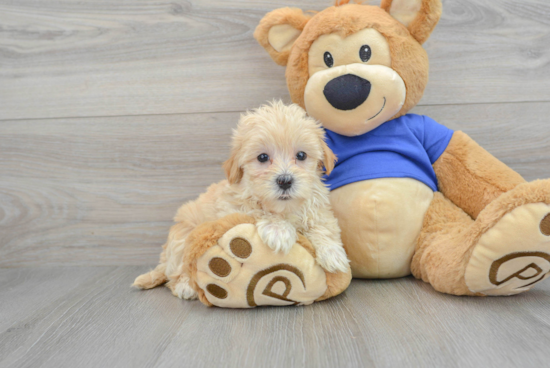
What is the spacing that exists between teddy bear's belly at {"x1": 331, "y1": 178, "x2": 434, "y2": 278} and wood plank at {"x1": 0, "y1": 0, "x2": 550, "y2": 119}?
1.30ft

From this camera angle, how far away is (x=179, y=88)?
1276mm

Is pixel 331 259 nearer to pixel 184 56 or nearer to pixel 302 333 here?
pixel 302 333

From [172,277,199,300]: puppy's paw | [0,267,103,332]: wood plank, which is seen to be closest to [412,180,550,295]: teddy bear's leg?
[172,277,199,300]: puppy's paw

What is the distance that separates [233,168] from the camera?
2.96ft

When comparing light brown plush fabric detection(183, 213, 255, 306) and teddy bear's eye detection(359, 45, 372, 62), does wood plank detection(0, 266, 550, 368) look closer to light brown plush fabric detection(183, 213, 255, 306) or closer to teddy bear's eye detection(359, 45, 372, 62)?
light brown plush fabric detection(183, 213, 255, 306)

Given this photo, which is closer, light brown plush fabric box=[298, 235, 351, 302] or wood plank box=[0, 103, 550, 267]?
light brown plush fabric box=[298, 235, 351, 302]

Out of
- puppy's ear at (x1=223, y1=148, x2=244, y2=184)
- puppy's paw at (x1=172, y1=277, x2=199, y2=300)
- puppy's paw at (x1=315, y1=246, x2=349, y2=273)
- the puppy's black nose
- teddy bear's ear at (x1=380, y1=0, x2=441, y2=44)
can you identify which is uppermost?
teddy bear's ear at (x1=380, y1=0, x2=441, y2=44)

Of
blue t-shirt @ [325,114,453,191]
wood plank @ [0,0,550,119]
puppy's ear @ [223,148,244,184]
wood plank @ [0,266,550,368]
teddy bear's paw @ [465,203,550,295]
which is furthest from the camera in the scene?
wood plank @ [0,0,550,119]

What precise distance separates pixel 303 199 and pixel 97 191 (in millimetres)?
802

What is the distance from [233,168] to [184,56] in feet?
1.82

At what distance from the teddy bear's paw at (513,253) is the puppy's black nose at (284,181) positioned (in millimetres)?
420

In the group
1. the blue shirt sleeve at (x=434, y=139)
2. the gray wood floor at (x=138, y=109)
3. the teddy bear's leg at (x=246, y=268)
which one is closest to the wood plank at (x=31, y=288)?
the gray wood floor at (x=138, y=109)

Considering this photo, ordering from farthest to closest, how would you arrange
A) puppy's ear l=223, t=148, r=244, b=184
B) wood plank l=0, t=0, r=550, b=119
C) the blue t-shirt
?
wood plank l=0, t=0, r=550, b=119, the blue t-shirt, puppy's ear l=223, t=148, r=244, b=184

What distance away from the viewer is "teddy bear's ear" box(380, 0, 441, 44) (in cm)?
95
